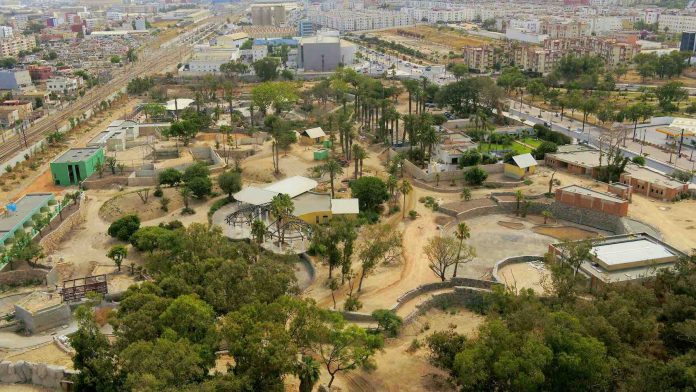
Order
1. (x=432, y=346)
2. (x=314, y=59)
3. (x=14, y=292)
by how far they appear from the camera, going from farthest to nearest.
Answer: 1. (x=314, y=59)
2. (x=14, y=292)
3. (x=432, y=346)

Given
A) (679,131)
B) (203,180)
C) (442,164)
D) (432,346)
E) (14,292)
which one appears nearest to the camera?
(432,346)

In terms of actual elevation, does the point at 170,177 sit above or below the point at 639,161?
above

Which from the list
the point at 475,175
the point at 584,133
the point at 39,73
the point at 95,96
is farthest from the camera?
the point at 39,73

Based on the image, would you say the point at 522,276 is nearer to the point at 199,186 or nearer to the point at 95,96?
the point at 199,186

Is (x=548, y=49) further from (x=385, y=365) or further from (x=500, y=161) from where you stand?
(x=385, y=365)

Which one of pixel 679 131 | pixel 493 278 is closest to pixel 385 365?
pixel 493 278

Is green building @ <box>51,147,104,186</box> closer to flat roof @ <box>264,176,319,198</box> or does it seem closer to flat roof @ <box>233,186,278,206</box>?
flat roof @ <box>233,186,278,206</box>

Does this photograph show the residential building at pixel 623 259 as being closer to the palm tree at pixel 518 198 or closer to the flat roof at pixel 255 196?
the palm tree at pixel 518 198

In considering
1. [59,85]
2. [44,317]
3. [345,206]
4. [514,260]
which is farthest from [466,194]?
[59,85]
